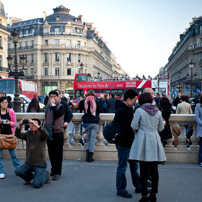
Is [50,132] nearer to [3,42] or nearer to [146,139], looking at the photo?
[146,139]

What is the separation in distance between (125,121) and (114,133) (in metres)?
0.26

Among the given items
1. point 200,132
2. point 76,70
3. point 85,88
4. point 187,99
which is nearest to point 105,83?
point 85,88

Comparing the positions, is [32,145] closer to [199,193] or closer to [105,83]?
[199,193]

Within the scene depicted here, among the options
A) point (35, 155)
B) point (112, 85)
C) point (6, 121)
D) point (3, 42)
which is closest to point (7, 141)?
point (6, 121)

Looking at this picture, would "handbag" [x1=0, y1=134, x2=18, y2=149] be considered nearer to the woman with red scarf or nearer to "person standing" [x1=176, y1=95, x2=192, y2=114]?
the woman with red scarf

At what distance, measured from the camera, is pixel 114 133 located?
4406mm

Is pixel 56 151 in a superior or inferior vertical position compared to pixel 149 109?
inferior

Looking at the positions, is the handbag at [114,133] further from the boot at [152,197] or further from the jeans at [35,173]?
the jeans at [35,173]

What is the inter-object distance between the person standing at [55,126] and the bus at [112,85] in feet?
83.4

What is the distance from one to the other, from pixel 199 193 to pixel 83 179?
2072 millimetres

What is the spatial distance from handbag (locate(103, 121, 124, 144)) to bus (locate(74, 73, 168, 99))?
26.1m

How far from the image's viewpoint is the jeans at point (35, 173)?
15.8ft

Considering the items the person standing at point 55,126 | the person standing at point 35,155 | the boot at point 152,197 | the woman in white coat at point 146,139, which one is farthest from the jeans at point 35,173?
the boot at point 152,197

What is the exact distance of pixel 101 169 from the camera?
19.3 ft
